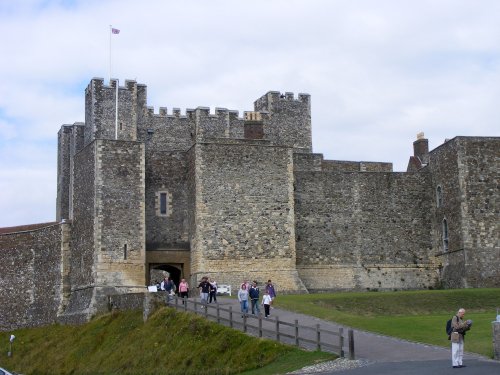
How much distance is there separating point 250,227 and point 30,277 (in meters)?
13.2

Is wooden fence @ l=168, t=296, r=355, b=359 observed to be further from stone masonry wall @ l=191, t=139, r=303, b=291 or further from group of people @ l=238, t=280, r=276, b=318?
stone masonry wall @ l=191, t=139, r=303, b=291

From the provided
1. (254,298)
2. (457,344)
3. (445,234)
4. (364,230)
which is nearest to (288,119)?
(364,230)

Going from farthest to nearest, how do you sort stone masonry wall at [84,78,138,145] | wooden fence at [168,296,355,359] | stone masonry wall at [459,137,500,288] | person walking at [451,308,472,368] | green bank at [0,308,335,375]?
stone masonry wall at [84,78,138,145]
stone masonry wall at [459,137,500,288]
green bank at [0,308,335,375]
wooden fence at [168,296,355,359]
person walking at [451,308,472,368]

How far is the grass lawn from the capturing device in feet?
112

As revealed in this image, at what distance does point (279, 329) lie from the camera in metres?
34.2

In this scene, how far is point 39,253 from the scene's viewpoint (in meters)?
53.3

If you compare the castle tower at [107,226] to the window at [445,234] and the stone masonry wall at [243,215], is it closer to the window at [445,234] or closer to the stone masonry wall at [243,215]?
the stone masonry wall at [243,215]

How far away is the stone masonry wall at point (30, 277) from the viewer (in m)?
52.1

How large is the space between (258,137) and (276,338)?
2568cm

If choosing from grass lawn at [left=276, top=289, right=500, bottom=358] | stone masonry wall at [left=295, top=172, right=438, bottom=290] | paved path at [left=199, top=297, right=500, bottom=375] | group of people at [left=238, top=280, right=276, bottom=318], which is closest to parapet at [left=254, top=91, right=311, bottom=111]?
stone masonry wall at [left=295, top=172, right=438, bottom=290]

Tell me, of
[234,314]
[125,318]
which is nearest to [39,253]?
[125,318]

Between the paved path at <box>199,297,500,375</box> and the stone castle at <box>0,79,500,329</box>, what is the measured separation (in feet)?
52.4

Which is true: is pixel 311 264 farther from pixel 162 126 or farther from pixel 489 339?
pixel 489 339

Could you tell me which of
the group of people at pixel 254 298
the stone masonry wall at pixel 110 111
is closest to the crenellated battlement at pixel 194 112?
the stone masonry wall at pixel 110 111
